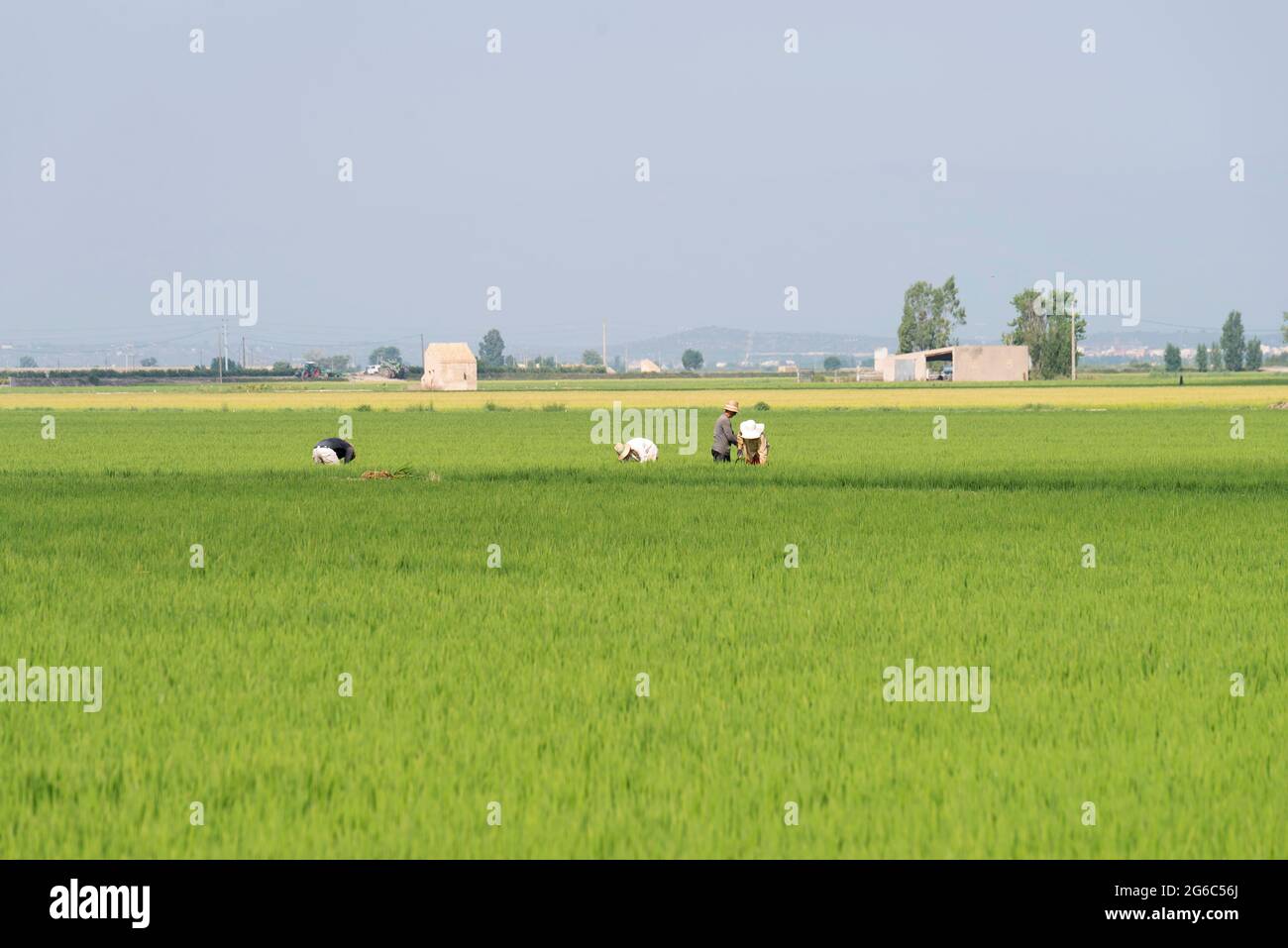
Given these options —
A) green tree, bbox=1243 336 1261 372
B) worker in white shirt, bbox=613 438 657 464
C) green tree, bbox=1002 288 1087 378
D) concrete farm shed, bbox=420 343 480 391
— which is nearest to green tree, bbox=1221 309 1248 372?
green tree, bbox=1243 336 1261 372

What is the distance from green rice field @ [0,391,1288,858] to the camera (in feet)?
18.2

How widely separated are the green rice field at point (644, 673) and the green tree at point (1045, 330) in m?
124

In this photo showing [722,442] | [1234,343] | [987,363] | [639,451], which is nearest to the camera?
[722,442]

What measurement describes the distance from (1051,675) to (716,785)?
2.97 meters

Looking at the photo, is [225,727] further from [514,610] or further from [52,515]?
[52,515]

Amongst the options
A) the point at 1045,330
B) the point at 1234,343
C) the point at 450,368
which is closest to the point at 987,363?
the point at 1045,330

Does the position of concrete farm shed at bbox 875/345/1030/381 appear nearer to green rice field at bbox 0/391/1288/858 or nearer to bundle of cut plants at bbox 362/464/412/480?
bundle of cut plants at bbox 362/464/412/480

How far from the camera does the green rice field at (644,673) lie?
18.2ft

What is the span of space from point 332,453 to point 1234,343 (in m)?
188

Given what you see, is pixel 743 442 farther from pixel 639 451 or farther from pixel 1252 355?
pixel 1252 355

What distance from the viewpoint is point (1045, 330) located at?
5541 inches

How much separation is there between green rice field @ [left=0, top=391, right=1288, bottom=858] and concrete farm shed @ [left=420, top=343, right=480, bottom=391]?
100 meters
